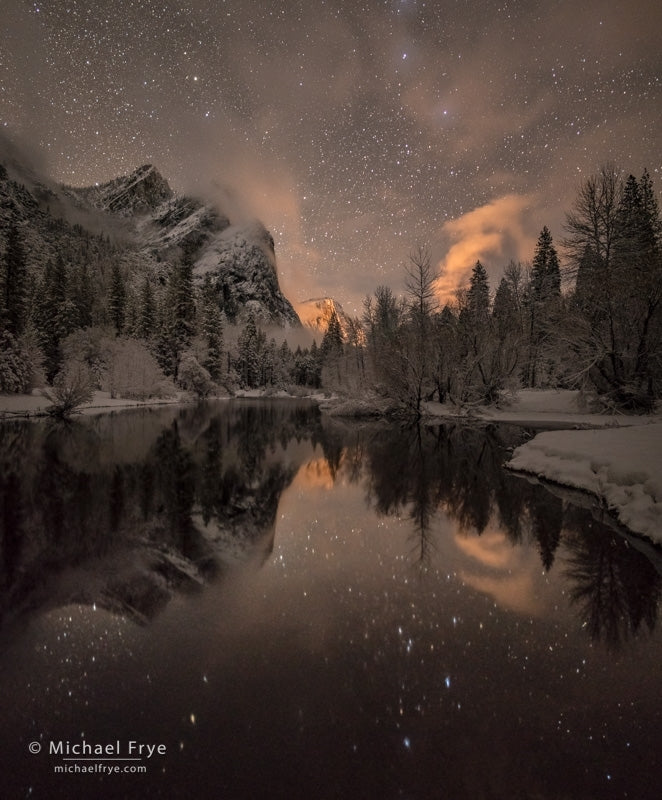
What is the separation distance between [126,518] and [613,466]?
10864mm

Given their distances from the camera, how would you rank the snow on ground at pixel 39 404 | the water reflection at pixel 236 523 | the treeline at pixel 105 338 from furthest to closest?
the treeline at pixel 105 338 → the snow on ground at pixel 39 404 → the water reflection at pixel 236 523

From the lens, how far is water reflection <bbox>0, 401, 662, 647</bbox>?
500cm

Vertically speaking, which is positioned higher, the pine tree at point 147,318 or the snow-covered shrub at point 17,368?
the pine tree at point 147,318

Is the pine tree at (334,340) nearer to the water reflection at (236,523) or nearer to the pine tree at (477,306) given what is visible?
the pine tree at (477,306)

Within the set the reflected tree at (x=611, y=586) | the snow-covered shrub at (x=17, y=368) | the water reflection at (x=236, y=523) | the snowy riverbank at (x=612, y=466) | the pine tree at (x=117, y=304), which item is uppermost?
the pine tree at (x=117, y=304)

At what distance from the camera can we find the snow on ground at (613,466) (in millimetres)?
7285

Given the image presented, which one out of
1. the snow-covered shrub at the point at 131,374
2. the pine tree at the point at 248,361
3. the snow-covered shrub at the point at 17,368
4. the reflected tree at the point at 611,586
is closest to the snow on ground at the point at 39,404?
the snow-covered shrub at the point at 17,368

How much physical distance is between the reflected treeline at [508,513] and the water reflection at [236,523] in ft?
0.09

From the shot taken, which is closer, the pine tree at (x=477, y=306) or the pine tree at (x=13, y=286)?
the pine tree at (x=477, y=306)

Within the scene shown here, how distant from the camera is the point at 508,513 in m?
8.18

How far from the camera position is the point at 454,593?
199 inches

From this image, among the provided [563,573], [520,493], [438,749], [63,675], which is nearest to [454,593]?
[563,573]

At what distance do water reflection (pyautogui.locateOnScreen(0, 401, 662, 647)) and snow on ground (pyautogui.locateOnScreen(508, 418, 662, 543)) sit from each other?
0.68 meters

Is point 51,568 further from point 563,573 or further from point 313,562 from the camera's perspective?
point 563,573
